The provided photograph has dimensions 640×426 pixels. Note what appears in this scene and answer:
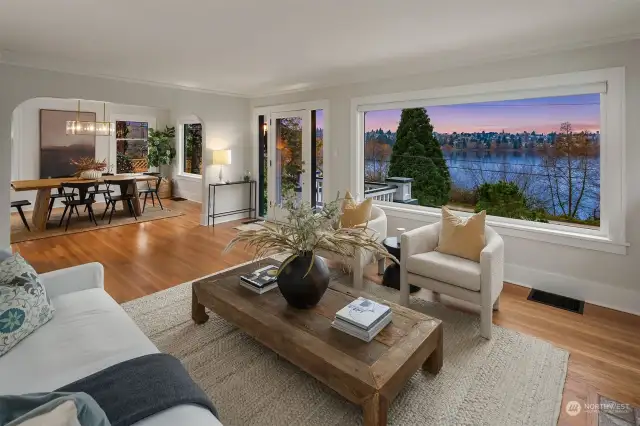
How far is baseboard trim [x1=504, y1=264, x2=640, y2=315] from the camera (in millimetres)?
3133

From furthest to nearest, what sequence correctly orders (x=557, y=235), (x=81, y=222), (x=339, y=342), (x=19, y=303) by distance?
(x=81, y=222), (x=557, y=235), (x=339, y=342), (x=19, y=303)

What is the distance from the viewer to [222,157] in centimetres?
625

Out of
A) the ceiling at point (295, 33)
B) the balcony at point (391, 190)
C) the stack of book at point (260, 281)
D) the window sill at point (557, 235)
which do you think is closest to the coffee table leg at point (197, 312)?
the stack of book at point (260, 281)

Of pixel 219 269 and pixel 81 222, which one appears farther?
pixel 81 222

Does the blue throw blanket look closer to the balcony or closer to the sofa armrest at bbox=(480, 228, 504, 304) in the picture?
the sofa armrest at bbox=(480, 228, 504, 304)

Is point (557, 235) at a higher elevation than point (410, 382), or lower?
higher

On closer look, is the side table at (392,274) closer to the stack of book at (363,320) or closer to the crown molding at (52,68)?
the stack of book at (363,320)

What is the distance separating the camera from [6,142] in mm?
4129

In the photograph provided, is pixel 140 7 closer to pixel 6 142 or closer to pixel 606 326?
pixel 6 142

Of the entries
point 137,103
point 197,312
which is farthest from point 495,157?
point 137,103

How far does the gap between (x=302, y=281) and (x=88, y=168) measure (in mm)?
7085

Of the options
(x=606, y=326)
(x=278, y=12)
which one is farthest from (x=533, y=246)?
(x=278, y=12)

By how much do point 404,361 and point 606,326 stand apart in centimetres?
226

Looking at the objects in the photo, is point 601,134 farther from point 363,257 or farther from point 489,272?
point 363,257
